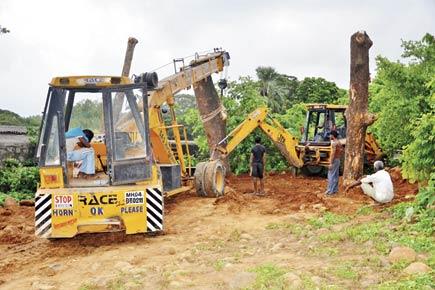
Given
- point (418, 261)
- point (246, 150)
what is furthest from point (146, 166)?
point (246, 150)

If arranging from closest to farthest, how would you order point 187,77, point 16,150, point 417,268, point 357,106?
point 417,268, point 357,106, point 187,77, point 16,150

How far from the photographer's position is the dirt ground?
6.65 m

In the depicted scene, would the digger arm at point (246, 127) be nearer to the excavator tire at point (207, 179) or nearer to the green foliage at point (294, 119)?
the excavator tire at point (207, 179)

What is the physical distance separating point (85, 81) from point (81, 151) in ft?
3.94

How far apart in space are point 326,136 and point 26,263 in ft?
39.3

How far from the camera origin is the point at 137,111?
9.44 m

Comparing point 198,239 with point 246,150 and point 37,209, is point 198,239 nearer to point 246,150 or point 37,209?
point 37,209

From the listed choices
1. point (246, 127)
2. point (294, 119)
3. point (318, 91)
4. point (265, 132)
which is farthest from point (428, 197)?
point (318, 91)

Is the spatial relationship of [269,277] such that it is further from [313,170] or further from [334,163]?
[313,170]

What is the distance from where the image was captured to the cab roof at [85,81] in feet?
30.1

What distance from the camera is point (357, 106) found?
541 inches

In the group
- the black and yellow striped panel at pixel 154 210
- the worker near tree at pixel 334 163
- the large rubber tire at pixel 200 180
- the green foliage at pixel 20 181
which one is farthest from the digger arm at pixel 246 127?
the black and yellow striped panel at pixel 154 210

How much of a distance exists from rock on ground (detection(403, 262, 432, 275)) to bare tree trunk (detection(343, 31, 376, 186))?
7564mm

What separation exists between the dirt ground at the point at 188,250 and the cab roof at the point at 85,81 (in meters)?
2.59
